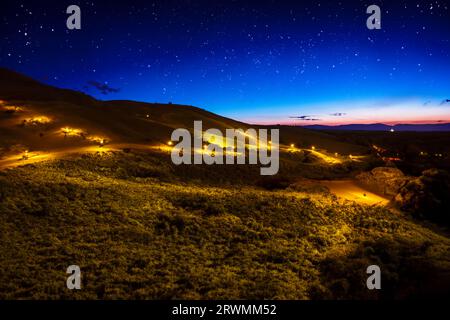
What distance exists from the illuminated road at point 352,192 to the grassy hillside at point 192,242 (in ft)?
7.10

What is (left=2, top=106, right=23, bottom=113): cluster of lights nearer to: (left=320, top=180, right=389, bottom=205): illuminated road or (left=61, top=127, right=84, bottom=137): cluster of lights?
(left=61, top=127, right=84, bottom=137): cluster of lights

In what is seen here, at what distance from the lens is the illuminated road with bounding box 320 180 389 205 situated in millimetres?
22062

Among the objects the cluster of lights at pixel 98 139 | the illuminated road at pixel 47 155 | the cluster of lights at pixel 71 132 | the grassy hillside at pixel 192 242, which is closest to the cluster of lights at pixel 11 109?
the cluster of lights at pixel 71 132

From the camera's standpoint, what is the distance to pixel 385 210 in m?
19.6

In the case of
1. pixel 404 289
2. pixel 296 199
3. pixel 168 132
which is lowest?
pixel 404 289

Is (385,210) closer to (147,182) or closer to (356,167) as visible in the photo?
(147,182)

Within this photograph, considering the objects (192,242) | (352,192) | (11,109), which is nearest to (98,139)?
(11,109)

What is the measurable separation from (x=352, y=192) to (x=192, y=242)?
15.8m

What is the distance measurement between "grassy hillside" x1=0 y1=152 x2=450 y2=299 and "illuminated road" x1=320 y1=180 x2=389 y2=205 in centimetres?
216

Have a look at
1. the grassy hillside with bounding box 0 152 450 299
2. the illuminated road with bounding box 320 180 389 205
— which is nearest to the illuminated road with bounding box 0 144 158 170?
the grassy hillside with bounding box 0 152 450 299

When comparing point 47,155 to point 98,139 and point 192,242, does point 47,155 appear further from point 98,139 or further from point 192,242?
point 192,242
